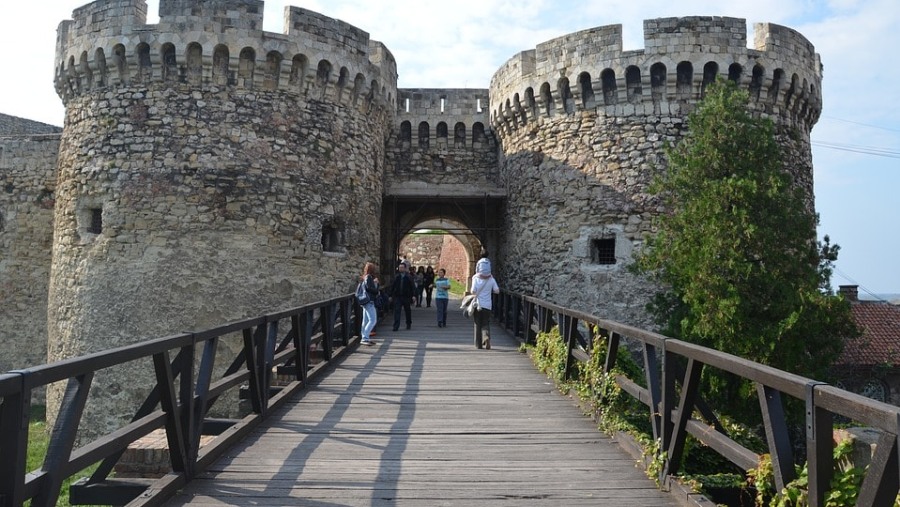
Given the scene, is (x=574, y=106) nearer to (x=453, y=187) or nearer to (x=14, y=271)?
(x=453, y=187)

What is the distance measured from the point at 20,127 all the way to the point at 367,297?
12338 mm

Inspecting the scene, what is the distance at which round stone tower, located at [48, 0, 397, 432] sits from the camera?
9.40 m

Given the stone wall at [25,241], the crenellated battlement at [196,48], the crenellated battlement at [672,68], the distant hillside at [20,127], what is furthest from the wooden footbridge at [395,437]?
the distant hillside at [20,127]

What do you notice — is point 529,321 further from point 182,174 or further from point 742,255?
point 182,174

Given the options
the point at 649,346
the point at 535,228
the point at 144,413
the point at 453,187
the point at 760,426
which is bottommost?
the point at 760,426

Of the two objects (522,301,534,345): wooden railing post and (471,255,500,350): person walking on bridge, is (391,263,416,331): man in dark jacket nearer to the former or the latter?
(471,255,500,350): person walking on bridge

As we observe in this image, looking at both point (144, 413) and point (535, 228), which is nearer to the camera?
point (144, 413)

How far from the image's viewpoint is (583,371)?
5.28 meters

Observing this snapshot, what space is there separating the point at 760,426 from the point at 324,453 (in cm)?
874

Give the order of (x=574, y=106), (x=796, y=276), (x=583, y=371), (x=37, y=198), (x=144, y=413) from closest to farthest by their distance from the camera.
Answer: (x=144, y=413)
(x=583, y=371)
(x=796, y=276)
(x=574, y=106)
(x=37, y=198)

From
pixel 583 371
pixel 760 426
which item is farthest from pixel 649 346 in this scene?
pixel 760 426

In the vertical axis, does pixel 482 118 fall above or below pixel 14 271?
above

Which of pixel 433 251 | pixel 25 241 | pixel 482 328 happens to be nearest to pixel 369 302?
pixel 482 328

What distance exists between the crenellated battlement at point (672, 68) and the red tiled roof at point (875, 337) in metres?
6.86
